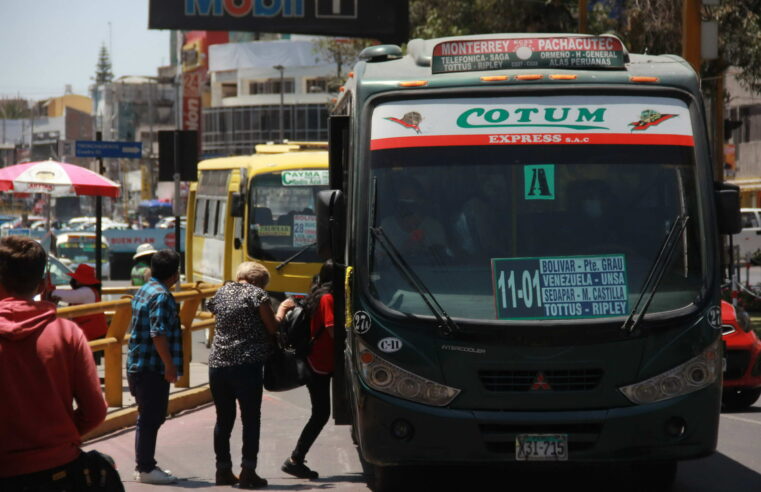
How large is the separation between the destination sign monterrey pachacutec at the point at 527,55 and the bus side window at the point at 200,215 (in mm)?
15857

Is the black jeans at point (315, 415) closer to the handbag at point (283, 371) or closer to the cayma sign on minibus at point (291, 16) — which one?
the handbag at point (283, 371)

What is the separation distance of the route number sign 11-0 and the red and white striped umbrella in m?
11.0

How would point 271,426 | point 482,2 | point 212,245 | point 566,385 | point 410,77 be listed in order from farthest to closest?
1. point 482,2
2. point 212,245
3. point 271,426
4. point 410,77
5. point 566,385

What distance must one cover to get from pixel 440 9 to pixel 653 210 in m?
19.4

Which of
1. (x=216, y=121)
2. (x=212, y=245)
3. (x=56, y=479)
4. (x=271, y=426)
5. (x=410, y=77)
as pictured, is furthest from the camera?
(x=216, y=121)

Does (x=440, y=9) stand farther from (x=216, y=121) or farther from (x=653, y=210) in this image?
(x=216, y=121)

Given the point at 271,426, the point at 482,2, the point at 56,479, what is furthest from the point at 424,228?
the point at 482,2

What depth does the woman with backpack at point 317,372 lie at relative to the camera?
9281mm

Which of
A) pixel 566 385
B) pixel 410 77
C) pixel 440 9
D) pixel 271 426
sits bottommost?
pixel 271 426

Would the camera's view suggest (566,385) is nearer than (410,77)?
Yes

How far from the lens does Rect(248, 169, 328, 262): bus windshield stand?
2008cm

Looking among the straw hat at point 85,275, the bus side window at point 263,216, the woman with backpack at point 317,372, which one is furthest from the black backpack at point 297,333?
the bus side window at point 263,216

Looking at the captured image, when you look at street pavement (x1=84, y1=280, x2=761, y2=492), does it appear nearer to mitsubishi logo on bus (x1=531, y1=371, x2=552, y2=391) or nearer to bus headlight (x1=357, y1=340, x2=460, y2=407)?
bus headlight (x1=357, y1=340, x2=460, y2=407)

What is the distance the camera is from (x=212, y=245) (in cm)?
2270
